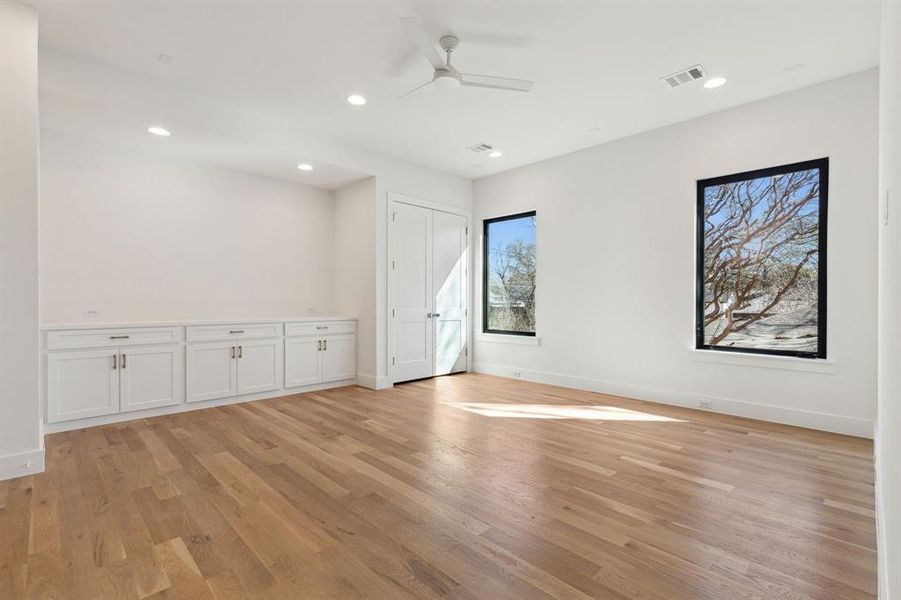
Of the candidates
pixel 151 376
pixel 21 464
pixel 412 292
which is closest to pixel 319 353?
pixel 412 292

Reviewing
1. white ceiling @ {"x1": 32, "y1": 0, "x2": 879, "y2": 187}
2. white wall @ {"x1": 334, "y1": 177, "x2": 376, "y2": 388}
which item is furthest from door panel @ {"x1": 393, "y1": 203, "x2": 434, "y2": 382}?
white ceiling @ {"x1": 32, "y1": 0, "x2": 879, "y2": 187}

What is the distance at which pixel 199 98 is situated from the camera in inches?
155

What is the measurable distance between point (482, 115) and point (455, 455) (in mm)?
3249

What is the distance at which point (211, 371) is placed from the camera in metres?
4.52

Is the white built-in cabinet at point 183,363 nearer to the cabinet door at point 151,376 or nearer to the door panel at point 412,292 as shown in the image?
the cabinet door at point 151,376

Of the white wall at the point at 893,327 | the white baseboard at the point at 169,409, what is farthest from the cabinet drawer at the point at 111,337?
the white wall at the point at 893,327

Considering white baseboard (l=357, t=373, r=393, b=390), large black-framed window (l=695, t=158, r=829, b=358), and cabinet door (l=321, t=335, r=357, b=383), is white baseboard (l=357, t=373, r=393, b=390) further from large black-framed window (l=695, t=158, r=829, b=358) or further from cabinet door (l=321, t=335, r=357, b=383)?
large black-framed window (l=695, t=158, r=829, b=358)

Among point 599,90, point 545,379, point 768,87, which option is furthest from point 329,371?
point 768,87

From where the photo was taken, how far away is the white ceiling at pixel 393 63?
111 inches

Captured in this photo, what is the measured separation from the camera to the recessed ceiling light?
363cm

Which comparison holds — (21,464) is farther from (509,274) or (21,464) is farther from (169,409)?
(509,274)

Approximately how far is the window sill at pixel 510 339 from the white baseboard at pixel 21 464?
4.91 meters

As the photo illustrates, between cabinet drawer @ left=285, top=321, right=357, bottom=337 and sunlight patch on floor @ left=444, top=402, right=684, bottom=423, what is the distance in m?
1.83

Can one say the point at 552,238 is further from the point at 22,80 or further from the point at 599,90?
the point at 22,80
